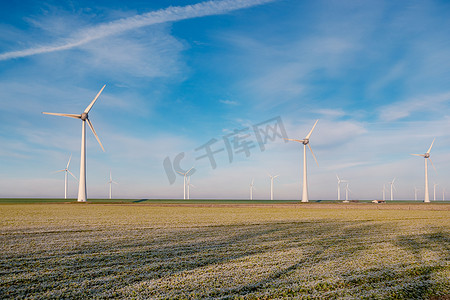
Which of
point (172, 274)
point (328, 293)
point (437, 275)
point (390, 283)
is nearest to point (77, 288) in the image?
point (172, 274)

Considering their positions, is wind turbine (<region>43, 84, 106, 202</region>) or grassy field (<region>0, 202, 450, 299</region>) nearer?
grassy field (<region>0, 202, 450, 299</region>)

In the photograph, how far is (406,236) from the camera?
13.3 meters

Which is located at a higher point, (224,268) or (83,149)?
(83,149)

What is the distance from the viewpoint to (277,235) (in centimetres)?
1345

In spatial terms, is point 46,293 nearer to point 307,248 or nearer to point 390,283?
point 390,283

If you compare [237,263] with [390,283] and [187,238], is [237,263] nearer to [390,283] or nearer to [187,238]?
[390,283]

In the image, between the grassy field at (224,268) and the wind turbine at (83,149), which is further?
the wind turbine at (83,149)

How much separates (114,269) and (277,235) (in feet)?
25.4

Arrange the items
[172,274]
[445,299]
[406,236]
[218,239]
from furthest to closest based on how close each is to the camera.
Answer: [406,236] → [218,239] → [172,274] → [445,299]

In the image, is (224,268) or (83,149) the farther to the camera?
(83,149)

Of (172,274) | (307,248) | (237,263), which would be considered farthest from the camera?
(307,248)

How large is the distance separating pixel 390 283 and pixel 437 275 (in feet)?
4.88

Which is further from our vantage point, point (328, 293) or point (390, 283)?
point (390, 283)

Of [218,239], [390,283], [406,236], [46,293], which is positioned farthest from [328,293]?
[406,236]
